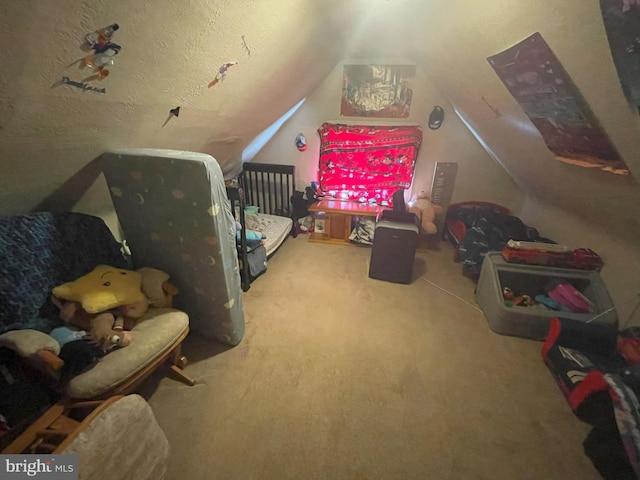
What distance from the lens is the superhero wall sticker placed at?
0.82 meters

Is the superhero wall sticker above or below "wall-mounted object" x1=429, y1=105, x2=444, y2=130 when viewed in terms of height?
above

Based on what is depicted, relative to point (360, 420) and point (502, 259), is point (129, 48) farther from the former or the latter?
point (502, 259)

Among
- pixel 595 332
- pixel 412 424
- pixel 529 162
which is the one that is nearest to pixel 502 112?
pixel 529 162

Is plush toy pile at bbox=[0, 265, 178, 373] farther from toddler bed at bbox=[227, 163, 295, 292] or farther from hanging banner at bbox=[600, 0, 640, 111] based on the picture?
hanging banner at bbox=[600, 0, 640, 111]

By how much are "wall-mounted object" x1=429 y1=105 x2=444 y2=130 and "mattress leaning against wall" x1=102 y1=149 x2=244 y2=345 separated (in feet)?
8.20

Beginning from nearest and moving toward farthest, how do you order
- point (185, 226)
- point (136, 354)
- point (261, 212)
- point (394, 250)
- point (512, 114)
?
point (136, 354) < point (185, 226) < point (512, 114) < point (394, 250) < point (261, 212)

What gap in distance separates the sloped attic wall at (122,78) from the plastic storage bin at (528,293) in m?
2.01

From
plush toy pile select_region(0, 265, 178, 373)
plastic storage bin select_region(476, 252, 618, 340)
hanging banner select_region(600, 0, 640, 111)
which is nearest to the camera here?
hanging banner select_region(600, 0, 640, 111)

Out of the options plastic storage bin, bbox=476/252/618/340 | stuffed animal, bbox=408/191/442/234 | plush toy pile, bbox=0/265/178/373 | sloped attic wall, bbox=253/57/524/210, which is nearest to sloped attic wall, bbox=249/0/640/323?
sloped attic wall, bbox=253/57/524/210

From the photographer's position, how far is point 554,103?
131cm

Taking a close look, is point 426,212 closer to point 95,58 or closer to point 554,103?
point 554,103

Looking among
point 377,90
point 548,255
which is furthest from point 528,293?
point 377,90

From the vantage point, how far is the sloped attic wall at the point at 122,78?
29.9 inches

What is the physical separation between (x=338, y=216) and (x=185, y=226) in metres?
1.96
